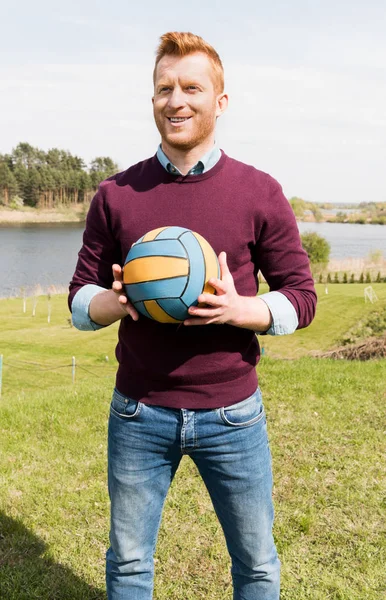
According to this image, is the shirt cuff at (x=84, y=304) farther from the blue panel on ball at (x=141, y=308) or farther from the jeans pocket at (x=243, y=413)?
the jeans pocket at (x=243, y=413)

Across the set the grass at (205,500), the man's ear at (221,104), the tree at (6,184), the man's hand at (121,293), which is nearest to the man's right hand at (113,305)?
the man's hand at (121,293)

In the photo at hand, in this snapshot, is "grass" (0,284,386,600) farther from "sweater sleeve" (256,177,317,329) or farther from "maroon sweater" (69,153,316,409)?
"sweater sleeve" (256,177,317,329)

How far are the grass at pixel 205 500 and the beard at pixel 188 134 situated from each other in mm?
2796

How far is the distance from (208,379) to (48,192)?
3840 inches

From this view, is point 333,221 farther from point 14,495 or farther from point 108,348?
point 14,495

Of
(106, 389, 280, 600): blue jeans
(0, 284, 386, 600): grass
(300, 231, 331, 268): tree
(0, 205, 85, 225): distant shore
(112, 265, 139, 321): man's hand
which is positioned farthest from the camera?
(0, 205, 85, 225): distant shore

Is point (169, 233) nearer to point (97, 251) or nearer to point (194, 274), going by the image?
point (194, 274)

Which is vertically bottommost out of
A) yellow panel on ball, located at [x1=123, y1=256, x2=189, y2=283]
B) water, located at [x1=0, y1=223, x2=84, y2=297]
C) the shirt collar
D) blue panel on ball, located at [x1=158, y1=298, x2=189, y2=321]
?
water, located at [x1=0, y1=223, x2=84, y2=297]

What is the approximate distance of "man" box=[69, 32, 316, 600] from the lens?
2238 mm

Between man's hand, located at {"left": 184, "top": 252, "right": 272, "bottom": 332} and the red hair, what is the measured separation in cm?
83

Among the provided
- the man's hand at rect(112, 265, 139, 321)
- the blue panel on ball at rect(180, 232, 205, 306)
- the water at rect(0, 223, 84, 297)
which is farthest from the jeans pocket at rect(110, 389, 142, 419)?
the water at rect(0, 223, 84, 297)

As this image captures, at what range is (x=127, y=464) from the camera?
93.2 inches

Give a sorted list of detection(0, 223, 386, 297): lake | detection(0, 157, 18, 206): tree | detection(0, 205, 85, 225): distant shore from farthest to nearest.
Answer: detection(0, 157, 18, 206): tree → detection(0, 205, 85, 225): distant shore → detection(0, 223, 386, 297): lake

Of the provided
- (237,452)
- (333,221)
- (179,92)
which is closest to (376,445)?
(237,452)
